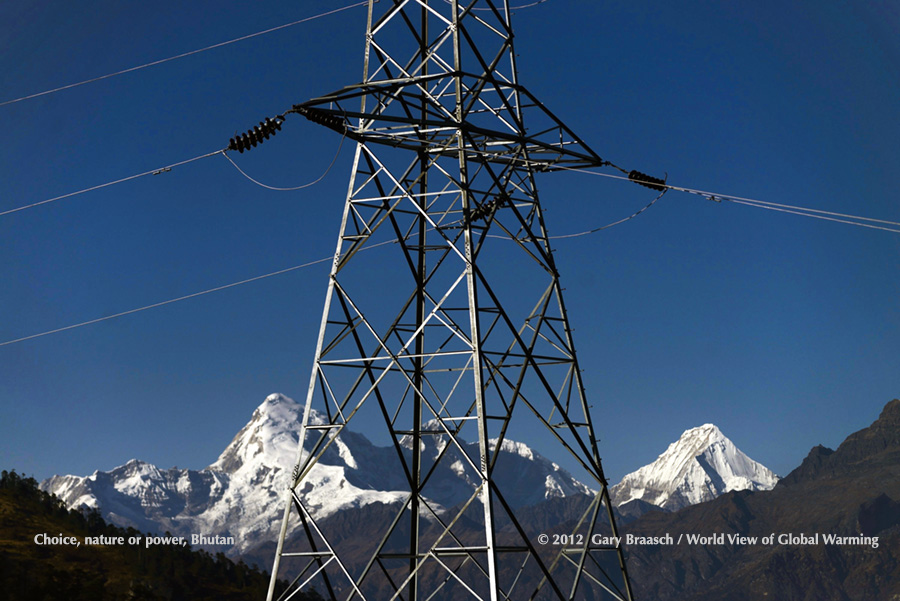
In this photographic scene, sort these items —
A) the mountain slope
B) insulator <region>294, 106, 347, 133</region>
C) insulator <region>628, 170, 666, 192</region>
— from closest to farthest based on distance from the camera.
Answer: insulator <region>294, 106, 347, 133</region> → insulator <region>628, 170, 666, 192</region> → the mountain slope

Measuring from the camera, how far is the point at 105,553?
10244 centimetres

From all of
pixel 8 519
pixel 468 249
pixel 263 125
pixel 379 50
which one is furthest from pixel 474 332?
pixel 8 519

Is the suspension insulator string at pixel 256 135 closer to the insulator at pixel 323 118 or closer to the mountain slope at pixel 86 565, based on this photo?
the insulator at pixel 323 118

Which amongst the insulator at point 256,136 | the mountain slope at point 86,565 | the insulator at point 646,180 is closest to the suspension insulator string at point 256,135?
the insulator at point 256,136

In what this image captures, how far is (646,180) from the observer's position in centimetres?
3762

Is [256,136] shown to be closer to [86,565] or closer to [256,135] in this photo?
[256,135]

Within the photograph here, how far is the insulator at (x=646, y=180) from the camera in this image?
3747 cm

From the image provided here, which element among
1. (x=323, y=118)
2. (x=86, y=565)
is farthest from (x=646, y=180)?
(x=86, y=565)

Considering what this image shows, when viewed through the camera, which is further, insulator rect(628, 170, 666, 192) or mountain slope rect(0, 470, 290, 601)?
mountain slope rect(0, 470, 290, 601)

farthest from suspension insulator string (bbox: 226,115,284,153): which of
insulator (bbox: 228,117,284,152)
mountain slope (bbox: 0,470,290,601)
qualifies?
mountain slope (bbox: 0,470,290,601)

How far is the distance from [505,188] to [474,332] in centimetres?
760

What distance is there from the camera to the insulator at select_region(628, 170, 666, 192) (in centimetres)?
3747

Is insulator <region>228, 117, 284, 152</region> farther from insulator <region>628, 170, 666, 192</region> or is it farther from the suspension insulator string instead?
insulator <region>628, 170, 666, 192</region>

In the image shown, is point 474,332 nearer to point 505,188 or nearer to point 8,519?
point 505,188
